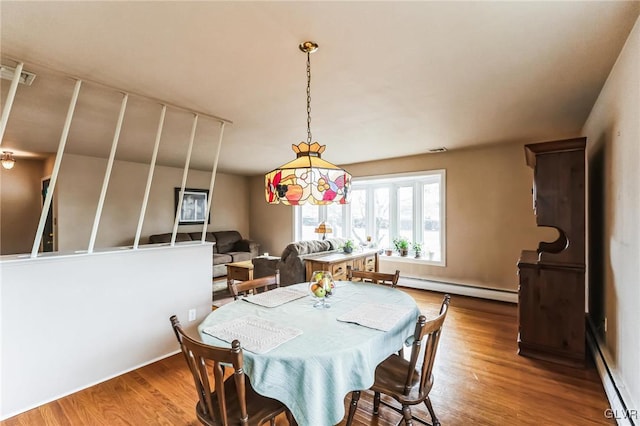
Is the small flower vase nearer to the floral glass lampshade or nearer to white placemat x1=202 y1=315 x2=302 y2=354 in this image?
white placemat x1=202 y1=315 x2=302 y2=354

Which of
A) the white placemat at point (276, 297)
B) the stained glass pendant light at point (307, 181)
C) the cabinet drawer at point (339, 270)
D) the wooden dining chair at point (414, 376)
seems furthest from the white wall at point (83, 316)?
the wooden dining chair at point (414, 376)

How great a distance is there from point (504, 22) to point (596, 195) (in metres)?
2.37

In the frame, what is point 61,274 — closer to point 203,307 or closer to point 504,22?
point 203,307

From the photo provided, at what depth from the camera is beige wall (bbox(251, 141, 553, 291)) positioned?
448 centimetres

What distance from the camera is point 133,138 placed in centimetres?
410

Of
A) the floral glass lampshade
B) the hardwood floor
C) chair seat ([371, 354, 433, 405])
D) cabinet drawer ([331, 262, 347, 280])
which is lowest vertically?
the hardwood floor

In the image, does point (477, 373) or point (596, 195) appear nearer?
point (477, 373)

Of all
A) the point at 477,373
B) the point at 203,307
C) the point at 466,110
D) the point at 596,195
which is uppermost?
the point at 466,110

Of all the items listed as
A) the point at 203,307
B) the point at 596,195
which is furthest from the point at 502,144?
the point at 203,307

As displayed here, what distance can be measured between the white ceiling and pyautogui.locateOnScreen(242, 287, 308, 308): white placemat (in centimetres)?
169

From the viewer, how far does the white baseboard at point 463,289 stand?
4546 millimetres

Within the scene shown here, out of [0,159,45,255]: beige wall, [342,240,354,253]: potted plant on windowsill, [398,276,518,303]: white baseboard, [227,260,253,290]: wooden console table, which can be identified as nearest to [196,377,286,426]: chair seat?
[227,260,253,290]: wooden console table

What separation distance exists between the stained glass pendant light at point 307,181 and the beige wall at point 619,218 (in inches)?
67.0

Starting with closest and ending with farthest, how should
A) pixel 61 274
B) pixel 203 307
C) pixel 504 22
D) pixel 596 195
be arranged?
pixel 504 22 → pixel 61 274 → pixel 596 195 → pixel 203 307
